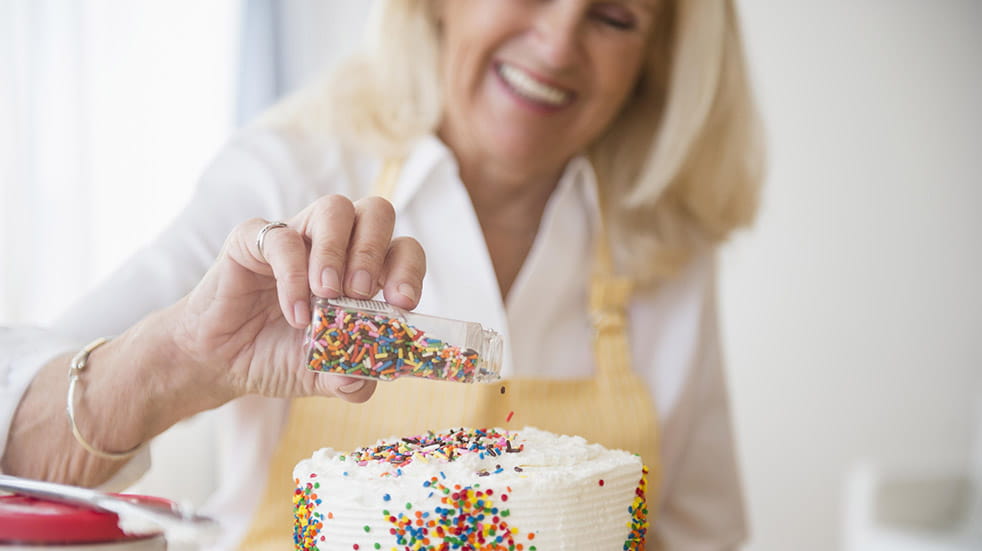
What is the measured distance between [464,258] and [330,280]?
1.24 feet

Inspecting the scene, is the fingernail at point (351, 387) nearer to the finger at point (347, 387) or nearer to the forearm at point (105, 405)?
the finger at point (347, 387)

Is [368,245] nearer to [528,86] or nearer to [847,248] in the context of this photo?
[528,86]

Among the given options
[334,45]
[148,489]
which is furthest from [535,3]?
[334,45]

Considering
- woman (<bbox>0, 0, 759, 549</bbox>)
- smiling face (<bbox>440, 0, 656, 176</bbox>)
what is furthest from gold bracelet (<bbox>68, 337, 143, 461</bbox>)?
smiling face (<bbox>440, 0, 656, 176</bbox>)

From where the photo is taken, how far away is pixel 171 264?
914 millimetres

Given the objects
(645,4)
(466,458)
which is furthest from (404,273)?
(645,4)

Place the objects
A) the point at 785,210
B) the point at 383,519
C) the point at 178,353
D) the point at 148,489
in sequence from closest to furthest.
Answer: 1. the point at 383,519
2. the point at 178,353
3. the point at 148,489
4. the point at 785,210

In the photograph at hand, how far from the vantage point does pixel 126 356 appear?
0.70 meters

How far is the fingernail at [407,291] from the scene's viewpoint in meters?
0.57

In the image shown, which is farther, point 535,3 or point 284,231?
point 535,3

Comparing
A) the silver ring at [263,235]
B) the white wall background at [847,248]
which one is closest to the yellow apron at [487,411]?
the silver ring at [263,235]

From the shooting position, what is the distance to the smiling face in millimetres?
1028

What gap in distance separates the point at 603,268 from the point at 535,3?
0.32 m

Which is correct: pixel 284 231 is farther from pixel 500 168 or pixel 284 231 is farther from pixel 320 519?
pixel 500 168
